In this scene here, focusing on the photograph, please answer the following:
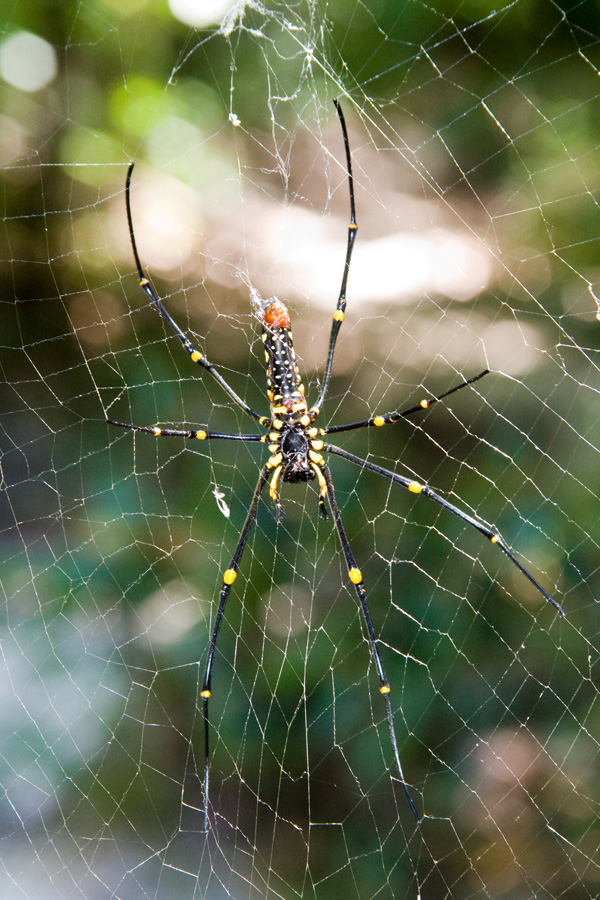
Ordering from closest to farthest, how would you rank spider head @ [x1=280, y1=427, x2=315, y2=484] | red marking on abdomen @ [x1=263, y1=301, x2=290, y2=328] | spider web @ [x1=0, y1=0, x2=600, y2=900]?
red marking on abdomen @ [x1=263, y1=301, x2=290, y2=328], spider head @ [x1=280, y1=427, x2=315, y2=484], spider web @ [x1=0, y1=0, x2=600, y2=900]

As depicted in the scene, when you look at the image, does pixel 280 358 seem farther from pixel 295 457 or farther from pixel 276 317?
pixel 295 457

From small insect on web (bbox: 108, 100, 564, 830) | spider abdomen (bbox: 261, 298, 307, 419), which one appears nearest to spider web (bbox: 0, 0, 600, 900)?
small insect on web (bbox: 108, 100, 564, 830)

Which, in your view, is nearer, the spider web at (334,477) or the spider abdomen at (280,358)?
the spider abdomen at (280,358)

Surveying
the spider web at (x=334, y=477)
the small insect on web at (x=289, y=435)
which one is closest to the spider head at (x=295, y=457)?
the small insect on web at (x=289, y=435)

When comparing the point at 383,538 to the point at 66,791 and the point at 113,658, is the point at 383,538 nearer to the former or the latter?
the point at 113,658

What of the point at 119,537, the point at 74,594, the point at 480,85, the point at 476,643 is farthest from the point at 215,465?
the point at 480,85

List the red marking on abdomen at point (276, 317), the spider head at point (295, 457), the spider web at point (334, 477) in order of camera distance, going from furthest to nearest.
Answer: the spider web at point (334, 477) → the spider head at point (295, 457) → the red marking on abdomen at point (276, 317)

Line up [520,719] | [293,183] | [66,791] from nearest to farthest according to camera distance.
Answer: [520,719] < [66,791] < [293,183]

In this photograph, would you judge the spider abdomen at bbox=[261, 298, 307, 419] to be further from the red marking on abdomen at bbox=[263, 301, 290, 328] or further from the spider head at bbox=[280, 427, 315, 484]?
the spider head at bbox=[280, 427, 315, 484]

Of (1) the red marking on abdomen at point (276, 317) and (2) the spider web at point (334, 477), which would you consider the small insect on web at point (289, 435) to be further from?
(2) the spider web at point (334, 477)
